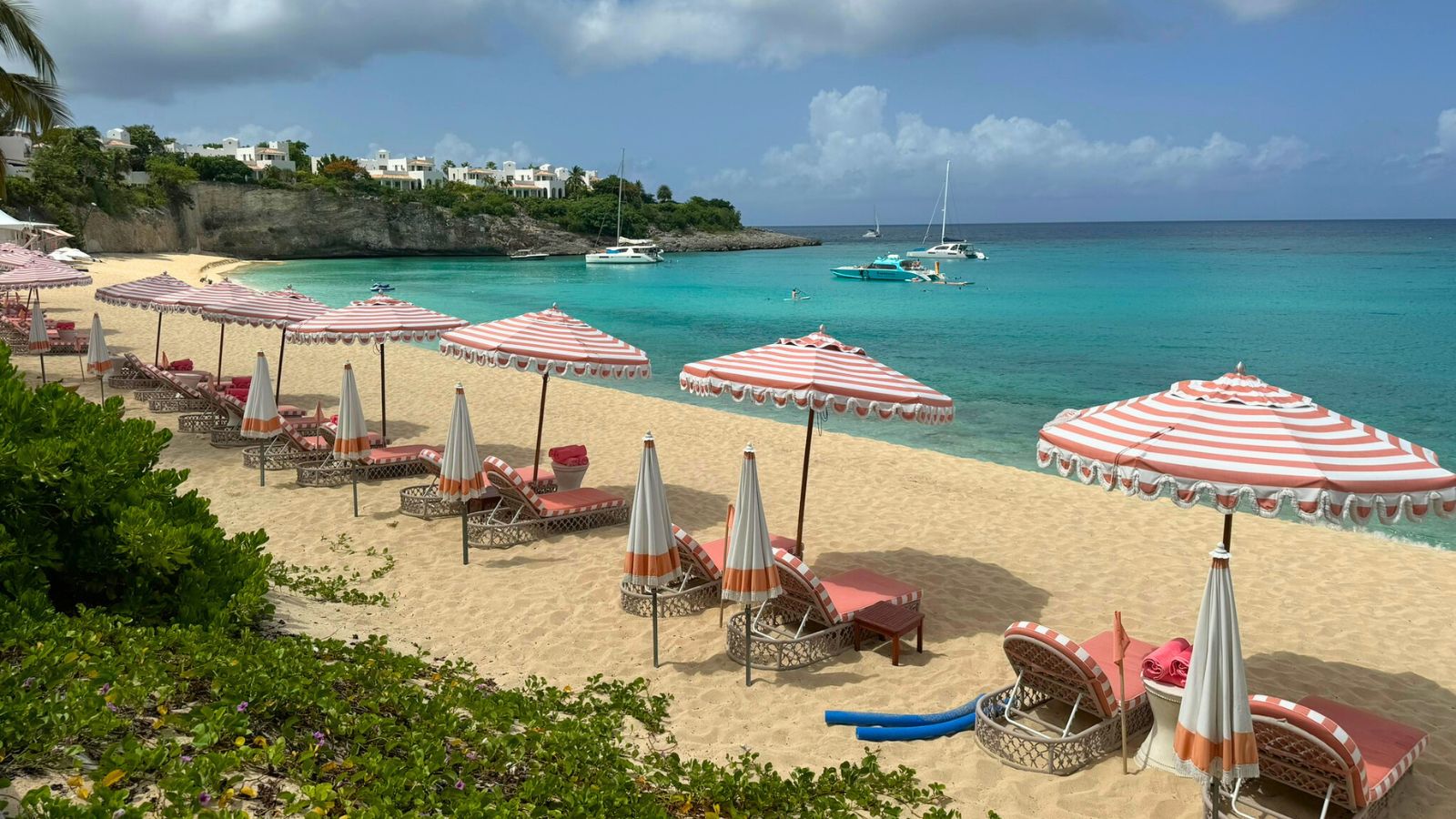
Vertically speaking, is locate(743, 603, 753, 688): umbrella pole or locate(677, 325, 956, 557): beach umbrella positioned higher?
locate(677, 325, 956, 557): beach umbrella

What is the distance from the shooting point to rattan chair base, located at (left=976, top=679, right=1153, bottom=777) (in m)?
5.31

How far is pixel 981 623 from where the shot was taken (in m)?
7.57

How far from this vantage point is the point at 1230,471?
16.3ft

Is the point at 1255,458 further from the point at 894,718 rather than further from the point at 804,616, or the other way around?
the point at 804,616

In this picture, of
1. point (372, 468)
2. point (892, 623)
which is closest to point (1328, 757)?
point (892, 623)

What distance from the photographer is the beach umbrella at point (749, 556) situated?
6176mm

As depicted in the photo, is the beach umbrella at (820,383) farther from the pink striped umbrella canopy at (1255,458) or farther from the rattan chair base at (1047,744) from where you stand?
the rattan chair base at (1047,744)

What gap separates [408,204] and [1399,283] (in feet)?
288

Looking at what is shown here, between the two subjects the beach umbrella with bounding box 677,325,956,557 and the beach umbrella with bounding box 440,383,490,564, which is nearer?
the beach umbrella with bounding box 677,325,956,557

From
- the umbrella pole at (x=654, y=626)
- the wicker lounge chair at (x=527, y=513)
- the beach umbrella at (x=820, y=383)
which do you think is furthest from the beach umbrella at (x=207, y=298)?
the umbrella pole at (x=654, y=626)

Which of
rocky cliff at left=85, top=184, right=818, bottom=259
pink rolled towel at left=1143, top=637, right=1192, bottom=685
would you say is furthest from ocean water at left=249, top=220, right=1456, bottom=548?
pink rolled towel at left=1143, top=637, right=1192, bottom=685

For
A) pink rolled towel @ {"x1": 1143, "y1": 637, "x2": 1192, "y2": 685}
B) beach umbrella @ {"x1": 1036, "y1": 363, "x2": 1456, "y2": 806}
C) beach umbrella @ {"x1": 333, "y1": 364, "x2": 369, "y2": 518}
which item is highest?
beach umbrella @ {"x1": 1036, "y1": 363, "x2": 1456, "y2": 806}

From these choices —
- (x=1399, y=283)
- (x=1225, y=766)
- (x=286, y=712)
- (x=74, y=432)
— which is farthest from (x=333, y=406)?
(x=1399, y=283)

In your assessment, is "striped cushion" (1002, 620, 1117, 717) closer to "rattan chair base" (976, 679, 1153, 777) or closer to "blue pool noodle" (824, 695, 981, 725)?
"rattan chair base" (976, 679, 1153, 777)
